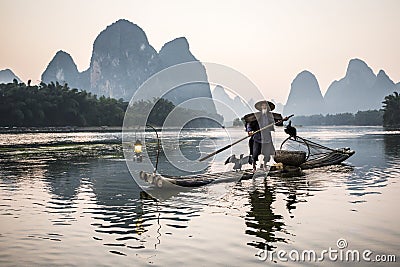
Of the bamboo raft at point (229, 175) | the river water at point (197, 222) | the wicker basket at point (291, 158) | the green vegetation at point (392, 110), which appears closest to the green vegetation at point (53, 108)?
the green vegetation at point (392, 110)

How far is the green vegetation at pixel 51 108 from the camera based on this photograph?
67.8m

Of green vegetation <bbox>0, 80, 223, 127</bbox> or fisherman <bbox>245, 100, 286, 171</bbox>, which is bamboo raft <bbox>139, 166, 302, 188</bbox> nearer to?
fisherman <bbox>245, 100, 286, 171</bbox>

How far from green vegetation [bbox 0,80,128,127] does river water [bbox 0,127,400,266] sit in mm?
59370

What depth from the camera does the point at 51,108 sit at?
7388 cm

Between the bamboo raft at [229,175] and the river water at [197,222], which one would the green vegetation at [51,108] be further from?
the river water at [197,222]

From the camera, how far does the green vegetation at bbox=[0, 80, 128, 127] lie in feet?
222

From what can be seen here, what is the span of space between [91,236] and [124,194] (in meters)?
3.90

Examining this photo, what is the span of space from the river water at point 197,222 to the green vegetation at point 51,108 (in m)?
59.4

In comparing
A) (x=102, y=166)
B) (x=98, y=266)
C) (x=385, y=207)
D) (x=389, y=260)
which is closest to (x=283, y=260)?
(x=389, y=260)

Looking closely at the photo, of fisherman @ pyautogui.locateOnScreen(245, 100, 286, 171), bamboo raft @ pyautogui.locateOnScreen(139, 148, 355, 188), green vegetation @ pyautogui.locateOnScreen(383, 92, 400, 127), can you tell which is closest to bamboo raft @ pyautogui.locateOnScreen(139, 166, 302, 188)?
bamboo raft @ pyautogui.locateOnScreen(139, 148, 355, 188)

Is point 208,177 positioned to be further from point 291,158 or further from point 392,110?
point 392,110

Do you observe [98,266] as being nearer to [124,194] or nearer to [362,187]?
[124,194]

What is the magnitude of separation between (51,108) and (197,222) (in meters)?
70.7

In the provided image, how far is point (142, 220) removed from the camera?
7.82 m
